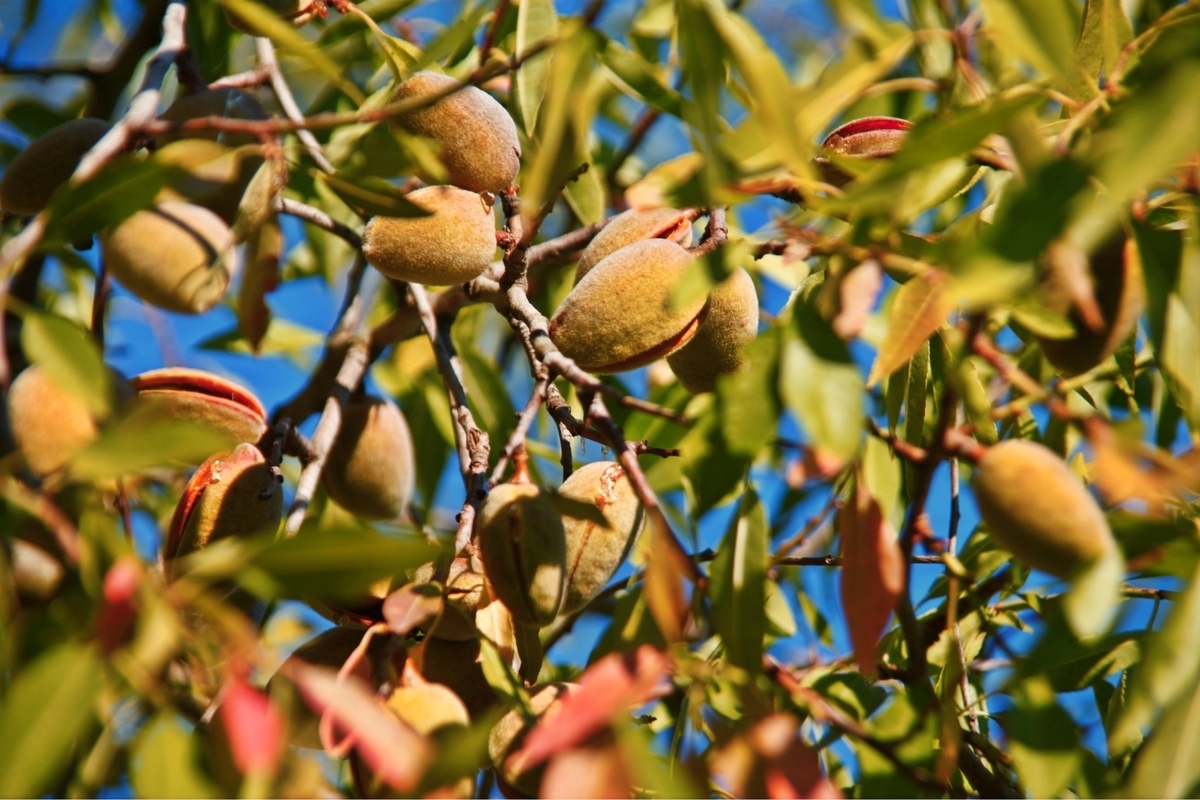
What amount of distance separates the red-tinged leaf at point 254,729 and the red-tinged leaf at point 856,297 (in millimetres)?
495

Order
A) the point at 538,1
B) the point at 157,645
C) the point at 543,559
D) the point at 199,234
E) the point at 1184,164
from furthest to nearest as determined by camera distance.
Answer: the point at 538,1 → the point at 199,234 → the point at 543,559 → the point at 1184,164 → the point at 157,645

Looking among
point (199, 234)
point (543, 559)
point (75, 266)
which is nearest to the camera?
point (543, 559)

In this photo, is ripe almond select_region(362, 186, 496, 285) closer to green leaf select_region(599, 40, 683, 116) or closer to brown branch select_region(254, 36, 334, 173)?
brown branch select_region(254, 36, 334, 173)

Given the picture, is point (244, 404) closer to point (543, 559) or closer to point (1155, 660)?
point (543, 559)

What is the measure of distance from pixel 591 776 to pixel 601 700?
0.19ft

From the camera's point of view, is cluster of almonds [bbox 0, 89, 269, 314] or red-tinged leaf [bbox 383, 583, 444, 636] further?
cluster of almonds [bbox 0, 89, 269, 314]

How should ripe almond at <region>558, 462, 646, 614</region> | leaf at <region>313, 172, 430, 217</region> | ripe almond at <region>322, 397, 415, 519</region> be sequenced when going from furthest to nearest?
1. ripe almond at <region>322, 397, 415, 519</region>
2. ripe almond at <region>558, 462, 646, 614</region>
3. leaf at <region>313, 172, 430, 217</region>

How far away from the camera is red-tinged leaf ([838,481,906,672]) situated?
0.86m

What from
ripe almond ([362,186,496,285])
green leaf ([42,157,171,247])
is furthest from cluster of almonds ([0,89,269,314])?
ripe almond ([362,186,496,285])

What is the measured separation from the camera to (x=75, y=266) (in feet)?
7.04

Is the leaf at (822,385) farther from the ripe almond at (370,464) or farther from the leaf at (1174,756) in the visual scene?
the ripe almond at (370,464)

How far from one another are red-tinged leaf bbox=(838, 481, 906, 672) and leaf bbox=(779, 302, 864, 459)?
10cm

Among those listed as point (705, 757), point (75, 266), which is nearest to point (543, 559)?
point (705, 757)

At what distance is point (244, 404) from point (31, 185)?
0.38m
